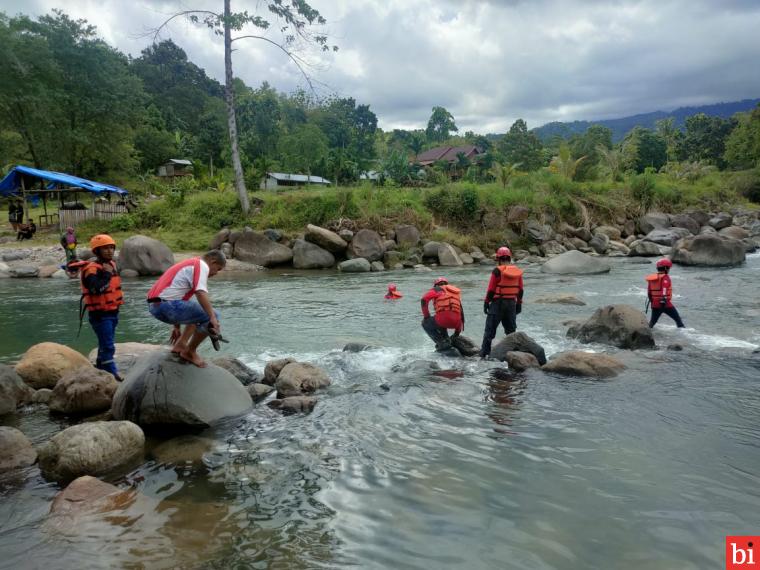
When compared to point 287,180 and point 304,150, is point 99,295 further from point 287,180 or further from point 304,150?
point 304,150

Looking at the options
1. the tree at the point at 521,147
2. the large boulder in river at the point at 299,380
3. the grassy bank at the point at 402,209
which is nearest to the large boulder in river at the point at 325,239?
the grassy bank at the point at 402,209

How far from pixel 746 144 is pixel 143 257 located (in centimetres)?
5286

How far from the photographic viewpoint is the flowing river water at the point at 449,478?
3.75 meters

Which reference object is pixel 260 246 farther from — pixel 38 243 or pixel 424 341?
pixel 424 341

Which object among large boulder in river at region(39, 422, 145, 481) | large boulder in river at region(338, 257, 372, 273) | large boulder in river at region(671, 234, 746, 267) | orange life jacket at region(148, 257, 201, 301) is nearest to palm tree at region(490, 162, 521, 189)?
large boulder in river at region(671, 234, 746, 267)

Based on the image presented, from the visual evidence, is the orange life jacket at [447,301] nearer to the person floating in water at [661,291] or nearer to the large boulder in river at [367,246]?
the person floating in water at [661,291]

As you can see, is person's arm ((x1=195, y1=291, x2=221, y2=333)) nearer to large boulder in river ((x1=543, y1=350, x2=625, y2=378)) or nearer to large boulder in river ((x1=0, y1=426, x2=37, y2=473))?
large boulder in river ((x1=0, y1=426, x2=37, y2=473))

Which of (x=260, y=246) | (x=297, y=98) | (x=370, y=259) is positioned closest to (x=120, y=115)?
(x=260, y=246)

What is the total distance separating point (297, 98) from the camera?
2382 inches

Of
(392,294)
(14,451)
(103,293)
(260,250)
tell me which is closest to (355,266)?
(260,250)

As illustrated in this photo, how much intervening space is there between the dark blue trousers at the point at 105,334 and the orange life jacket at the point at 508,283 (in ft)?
19.1

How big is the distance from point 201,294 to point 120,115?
114 feet

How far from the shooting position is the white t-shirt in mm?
5730

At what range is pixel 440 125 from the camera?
82.3m
